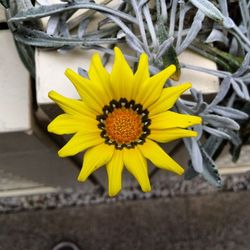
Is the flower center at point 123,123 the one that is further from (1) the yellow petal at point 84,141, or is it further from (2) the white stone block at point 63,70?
(2) the white stone block at point 63,70

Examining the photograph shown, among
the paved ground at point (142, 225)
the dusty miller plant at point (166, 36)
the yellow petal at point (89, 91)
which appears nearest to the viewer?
the yellow petal at point (89, 91)

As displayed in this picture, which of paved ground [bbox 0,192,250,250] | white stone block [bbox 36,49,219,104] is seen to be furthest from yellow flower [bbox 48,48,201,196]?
paved ground [bbox 0,192,250,250]

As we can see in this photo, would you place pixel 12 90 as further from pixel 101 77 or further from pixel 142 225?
pixel 142 225

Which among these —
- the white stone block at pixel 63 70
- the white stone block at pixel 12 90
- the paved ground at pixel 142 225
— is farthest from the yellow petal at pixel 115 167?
the paved ground at pixel 142 225

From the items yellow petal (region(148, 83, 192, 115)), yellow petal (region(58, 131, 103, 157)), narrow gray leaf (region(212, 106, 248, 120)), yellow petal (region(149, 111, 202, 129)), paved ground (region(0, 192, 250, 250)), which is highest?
yellow petal (region(148, 83, 192, 115))

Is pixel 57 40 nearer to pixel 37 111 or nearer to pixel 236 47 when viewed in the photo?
pixel 37 111

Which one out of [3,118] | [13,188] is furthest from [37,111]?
[13,188]

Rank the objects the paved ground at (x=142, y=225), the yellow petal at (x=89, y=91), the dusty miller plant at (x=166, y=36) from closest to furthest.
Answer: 1. the yellow petal at (x=89, y=91)
2. the dusty miller plant at (x=166, y=36)
3. the paved ground at (x=142, y=225)

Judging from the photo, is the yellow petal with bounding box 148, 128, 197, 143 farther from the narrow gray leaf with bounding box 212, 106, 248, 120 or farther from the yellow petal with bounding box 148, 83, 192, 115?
the narrow gray leaf with bounding box 212, 106, 248, 120

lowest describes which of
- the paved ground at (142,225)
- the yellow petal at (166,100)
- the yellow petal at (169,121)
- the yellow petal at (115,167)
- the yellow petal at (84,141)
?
the paved ground at (142,225)
